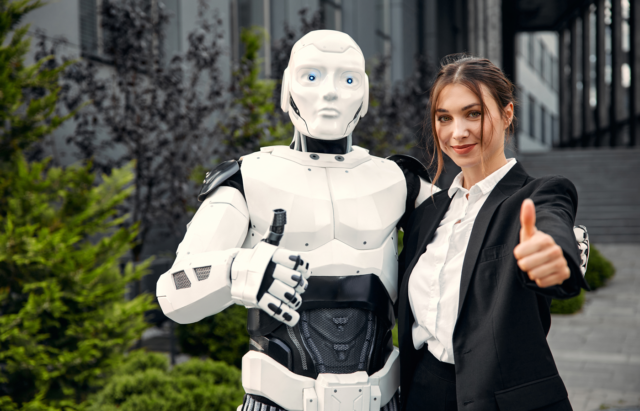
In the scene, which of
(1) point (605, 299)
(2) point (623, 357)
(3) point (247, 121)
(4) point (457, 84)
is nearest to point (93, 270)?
(3) point (247, 121)

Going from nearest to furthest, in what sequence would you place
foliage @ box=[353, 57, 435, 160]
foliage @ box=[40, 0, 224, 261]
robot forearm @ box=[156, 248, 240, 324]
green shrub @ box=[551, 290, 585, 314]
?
robot forearm @ box=[156, 248, 240, 324]
foliage @ box=[40, 0, 224, 261]
foliage @ box=[353, 57, 435, 160]
green shrub @ box=[551, 290, 585, 314]

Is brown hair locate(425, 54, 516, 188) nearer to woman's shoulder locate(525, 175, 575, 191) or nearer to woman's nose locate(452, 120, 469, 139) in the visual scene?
woman's nose locate(452, 120, 469, 139)

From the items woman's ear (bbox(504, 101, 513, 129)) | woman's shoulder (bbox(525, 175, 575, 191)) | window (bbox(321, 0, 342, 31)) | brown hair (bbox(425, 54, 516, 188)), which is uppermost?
window (bbox(321, 0, 342, 31))

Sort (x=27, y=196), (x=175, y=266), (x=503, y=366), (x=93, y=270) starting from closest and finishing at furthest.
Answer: (x=503, y=366)
(x=175, y=266)
(x=27, y=196)
(x=93, y=270)

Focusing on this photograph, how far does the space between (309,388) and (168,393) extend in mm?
1943

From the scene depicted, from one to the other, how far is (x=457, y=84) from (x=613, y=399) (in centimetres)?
432

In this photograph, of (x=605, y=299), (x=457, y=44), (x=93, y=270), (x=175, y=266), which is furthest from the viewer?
(x=457, y=44)

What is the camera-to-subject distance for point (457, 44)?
1873cm

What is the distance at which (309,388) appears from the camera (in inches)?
74.3

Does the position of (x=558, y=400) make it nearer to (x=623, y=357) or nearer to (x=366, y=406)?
(x=366, y=406)

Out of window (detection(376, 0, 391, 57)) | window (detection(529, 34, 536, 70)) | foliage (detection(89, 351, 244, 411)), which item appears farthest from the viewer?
window (detection(529, 34, 536, 70))

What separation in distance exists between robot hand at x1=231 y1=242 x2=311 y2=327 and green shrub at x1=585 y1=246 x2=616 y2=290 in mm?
9252

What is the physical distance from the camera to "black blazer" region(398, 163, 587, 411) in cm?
163

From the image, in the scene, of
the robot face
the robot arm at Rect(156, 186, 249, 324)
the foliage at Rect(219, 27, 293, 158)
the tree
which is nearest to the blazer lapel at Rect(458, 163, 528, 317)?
the robot face
